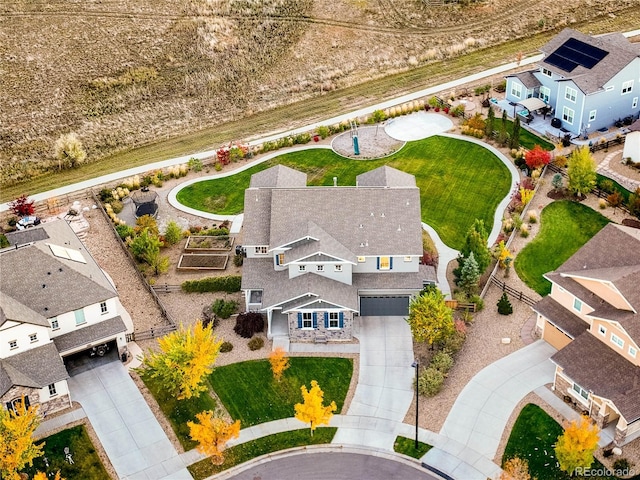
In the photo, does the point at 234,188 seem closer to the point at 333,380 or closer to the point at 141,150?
the point at 141,150

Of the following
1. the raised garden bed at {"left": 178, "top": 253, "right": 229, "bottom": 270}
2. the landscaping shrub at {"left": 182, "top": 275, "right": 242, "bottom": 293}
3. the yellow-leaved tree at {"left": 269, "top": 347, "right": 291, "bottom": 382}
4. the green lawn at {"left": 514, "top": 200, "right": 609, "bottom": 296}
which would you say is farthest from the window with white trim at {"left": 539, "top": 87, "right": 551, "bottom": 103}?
the yellow-leaved tree at {"left": 269, "top": 347, "right": 291, "bottom": 382}

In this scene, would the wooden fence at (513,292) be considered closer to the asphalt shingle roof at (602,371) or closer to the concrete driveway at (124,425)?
the asphalt shingle roof at (602,371)

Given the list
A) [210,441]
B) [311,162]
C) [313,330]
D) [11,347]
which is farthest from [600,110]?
[11,347]

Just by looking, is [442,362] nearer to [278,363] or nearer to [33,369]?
[278,363]

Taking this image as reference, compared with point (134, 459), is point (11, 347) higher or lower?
higher

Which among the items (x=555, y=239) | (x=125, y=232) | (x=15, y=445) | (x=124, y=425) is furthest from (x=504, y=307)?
(x=15, y=445)

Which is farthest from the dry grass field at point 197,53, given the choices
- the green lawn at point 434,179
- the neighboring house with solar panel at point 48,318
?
the neighboring house with solar panel at point 48,318

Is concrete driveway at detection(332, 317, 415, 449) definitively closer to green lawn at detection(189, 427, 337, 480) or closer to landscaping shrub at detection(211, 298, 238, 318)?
green lawn at detection(189, 427, 337, 480)

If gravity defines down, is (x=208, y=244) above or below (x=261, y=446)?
below
